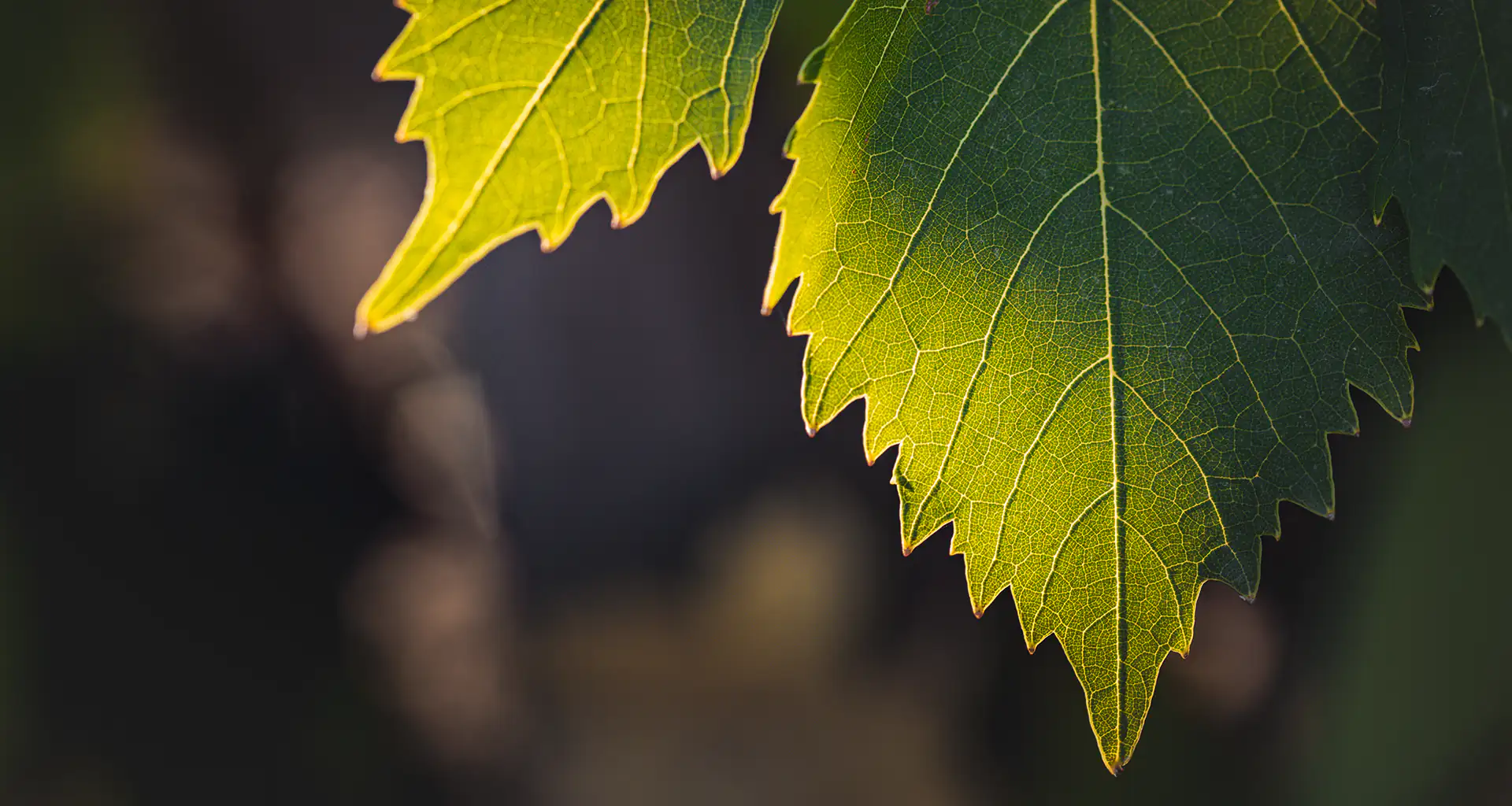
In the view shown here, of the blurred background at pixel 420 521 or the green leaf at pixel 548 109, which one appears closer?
the green leaf at pixel 548 109

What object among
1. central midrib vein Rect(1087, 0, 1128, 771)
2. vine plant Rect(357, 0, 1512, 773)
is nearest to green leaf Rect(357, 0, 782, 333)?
vine plant Rect(357, 0, 1512, 773)

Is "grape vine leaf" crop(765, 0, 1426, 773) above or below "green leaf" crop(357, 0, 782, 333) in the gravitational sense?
below

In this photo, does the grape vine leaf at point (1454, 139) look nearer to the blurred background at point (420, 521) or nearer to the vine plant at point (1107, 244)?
the vine plant at point (1107, 244)

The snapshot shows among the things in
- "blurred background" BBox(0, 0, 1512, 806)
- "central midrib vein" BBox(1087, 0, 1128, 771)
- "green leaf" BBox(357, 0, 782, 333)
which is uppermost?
"green leaf" BBox(357, 0, 782, 333)

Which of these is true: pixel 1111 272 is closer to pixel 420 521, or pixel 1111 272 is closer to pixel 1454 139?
pixel 1454 139

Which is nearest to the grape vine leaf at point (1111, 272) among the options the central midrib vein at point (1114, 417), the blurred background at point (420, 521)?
the central midrib vein at point (1114, 417)

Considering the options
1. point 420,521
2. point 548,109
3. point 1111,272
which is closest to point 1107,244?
point 1111,272

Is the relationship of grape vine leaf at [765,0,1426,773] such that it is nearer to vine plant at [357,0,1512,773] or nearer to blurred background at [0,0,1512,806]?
vine plant at [357,0,1512,773]

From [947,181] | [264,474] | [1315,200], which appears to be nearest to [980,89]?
[947,181]
